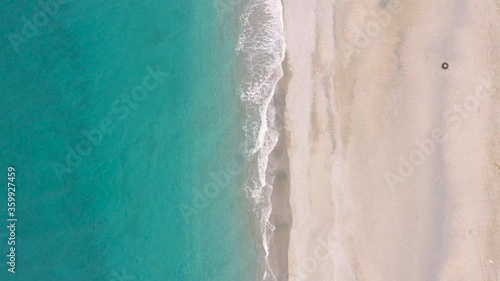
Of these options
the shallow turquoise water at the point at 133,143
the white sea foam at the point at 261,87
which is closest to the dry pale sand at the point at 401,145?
the white sea foam at the point at 261,87

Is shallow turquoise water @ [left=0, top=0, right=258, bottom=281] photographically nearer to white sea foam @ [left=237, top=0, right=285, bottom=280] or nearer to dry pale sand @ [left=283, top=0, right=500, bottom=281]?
white sea foam @ [left=237, top=0, right=285, bottom=280]

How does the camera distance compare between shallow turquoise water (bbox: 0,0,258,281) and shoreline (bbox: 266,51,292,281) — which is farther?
shallow turquoise water (bbox: 0,0,258,281)

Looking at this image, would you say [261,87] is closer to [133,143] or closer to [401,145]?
[133,143]

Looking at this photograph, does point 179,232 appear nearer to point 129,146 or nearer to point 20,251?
point 129,146

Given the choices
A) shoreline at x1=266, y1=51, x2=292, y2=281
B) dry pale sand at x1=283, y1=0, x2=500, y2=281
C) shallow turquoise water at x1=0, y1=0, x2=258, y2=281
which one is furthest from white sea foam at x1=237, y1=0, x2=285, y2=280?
dry pale sand at x1=283, y1=0, x2=500, y2=281

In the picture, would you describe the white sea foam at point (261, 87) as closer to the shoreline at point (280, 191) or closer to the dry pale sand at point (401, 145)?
the shoreline at point (280, 191)

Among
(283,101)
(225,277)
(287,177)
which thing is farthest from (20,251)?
(283,101)
